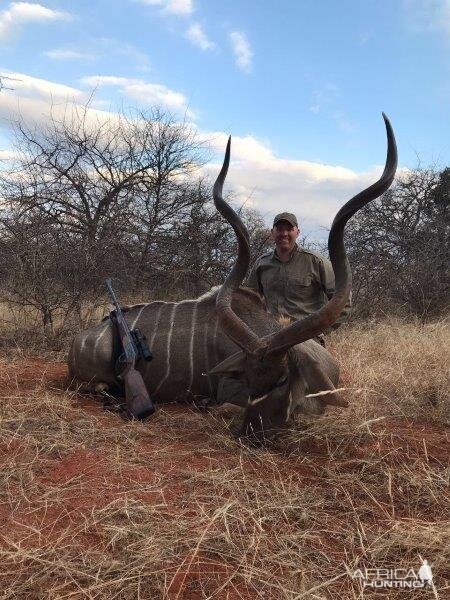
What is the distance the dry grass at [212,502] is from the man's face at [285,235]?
1.15 m

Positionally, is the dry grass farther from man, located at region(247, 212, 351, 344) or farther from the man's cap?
the man's cap

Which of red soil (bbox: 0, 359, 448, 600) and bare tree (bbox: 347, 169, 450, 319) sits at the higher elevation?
bare tree (bbox: 347, 169, 450, 319)

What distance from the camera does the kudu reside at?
238 cm

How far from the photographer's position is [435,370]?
12.2 feet

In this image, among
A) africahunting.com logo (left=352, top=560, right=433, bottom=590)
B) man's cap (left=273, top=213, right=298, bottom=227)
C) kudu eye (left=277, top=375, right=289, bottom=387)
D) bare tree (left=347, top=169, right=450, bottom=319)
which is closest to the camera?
africahunting.com logo (left=352, top=560, right=433, bottom=590)

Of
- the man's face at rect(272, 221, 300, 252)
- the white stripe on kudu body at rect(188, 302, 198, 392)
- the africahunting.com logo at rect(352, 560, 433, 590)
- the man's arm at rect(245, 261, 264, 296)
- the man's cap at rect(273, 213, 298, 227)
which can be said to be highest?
the man's cap at rect(273, 213, 298, 227)

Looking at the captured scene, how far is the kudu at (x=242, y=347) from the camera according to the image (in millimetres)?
2375

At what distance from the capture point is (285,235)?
3619 mm

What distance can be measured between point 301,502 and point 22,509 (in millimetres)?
897

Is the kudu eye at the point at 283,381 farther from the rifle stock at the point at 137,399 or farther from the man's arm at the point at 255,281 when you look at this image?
the man's arm at the point at 255,281

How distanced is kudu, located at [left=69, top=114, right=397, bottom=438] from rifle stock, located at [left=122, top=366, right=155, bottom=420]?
39 centimetres

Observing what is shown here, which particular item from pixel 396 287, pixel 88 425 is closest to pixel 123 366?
pixel 88 425

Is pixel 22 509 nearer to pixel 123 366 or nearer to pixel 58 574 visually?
pixel 58 574

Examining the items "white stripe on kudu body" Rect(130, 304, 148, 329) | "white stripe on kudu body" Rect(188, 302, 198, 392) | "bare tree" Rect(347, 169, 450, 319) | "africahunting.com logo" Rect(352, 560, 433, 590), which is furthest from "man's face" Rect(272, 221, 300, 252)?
"bare tree" Rect(347, 169, 450, 319)
